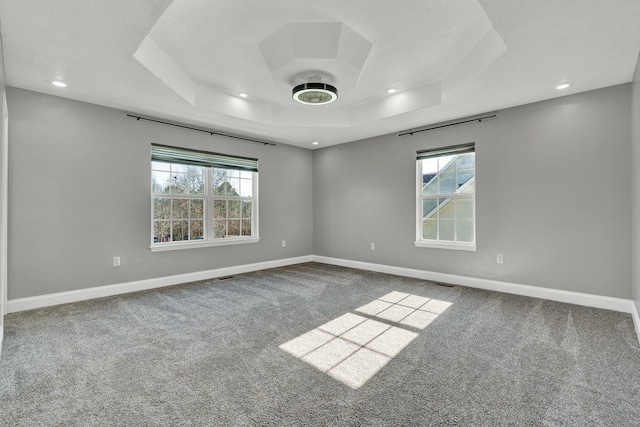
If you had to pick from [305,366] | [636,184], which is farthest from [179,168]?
[636,184]

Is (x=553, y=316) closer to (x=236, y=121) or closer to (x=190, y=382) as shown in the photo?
(x=190, y=382)

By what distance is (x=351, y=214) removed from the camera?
5.66 meters

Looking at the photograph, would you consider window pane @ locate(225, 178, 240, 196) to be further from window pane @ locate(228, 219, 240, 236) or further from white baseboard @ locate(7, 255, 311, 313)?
white baseboard @ locate(7, 255, 311, 313)

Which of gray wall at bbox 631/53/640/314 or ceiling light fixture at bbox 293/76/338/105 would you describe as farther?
ceiling light fixture at bbox 293/76/338/105

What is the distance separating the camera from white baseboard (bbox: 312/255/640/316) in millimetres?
3209

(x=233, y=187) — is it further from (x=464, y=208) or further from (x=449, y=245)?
(x=464, y=208)

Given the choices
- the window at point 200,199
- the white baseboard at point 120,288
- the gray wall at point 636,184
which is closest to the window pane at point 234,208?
the window at point 200,199

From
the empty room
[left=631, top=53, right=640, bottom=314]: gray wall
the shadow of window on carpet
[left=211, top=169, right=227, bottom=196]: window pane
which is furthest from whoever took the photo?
[left=211, top=169, right=227, bottom=196]: window pane

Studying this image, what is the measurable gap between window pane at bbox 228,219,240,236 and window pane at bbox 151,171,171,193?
1149 mm

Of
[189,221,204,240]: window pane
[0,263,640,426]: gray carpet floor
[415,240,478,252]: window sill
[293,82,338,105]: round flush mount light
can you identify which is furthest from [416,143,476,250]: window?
[189,221,204,240]: window pane

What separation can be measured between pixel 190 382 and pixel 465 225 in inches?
154

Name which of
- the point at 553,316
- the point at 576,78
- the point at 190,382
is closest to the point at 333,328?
the point at 190,382

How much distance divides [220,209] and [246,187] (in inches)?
25.1

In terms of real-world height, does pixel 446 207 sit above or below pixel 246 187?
below
